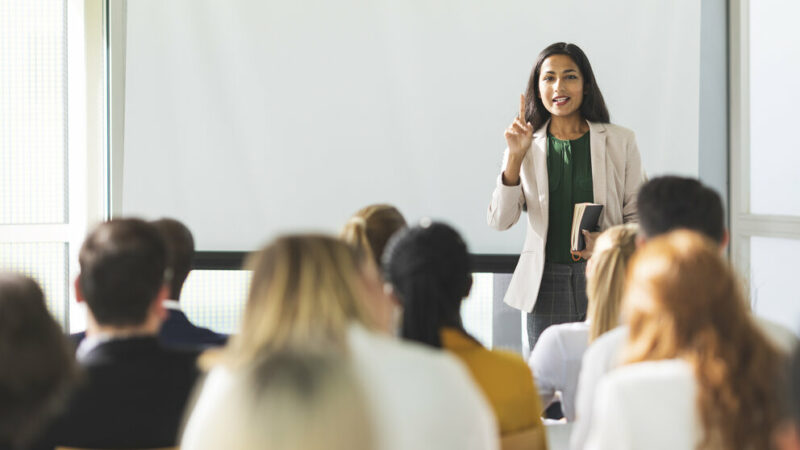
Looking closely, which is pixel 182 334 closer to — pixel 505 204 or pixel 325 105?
pixel 505 204

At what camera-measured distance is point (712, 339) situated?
4.10 feet

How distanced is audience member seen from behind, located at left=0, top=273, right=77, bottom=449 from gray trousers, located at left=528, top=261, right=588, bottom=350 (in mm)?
2088

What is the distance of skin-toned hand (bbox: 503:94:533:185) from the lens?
298cm

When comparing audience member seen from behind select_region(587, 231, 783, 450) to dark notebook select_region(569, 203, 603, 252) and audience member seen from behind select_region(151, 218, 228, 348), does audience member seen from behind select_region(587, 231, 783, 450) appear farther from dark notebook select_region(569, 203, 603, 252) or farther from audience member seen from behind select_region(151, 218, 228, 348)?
dark notebook select_region(569, 203, 603, 252)

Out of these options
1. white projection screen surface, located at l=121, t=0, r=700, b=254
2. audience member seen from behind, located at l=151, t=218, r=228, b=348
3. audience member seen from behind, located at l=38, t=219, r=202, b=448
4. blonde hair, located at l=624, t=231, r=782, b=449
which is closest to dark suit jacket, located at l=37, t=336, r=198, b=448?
audience member seen from behind, located at l=38, t=219, r=202, b=448

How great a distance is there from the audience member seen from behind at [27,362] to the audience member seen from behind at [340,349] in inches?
9.8

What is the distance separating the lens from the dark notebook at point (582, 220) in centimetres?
291

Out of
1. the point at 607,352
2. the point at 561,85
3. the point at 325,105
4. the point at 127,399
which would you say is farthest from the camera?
the point at 325,105

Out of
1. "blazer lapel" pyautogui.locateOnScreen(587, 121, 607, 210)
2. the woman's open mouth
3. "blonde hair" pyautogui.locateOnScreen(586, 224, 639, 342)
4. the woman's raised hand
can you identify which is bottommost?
"blonde hair" pyautogui.locateOnScreen(586, 224, 639, 342)

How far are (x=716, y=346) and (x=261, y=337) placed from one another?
0.70 m

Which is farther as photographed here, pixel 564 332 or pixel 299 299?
pixel 564 332

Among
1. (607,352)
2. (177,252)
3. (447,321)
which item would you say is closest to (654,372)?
(607,352)

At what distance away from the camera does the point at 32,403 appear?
4.13ft

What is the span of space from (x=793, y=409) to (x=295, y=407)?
651 mm
